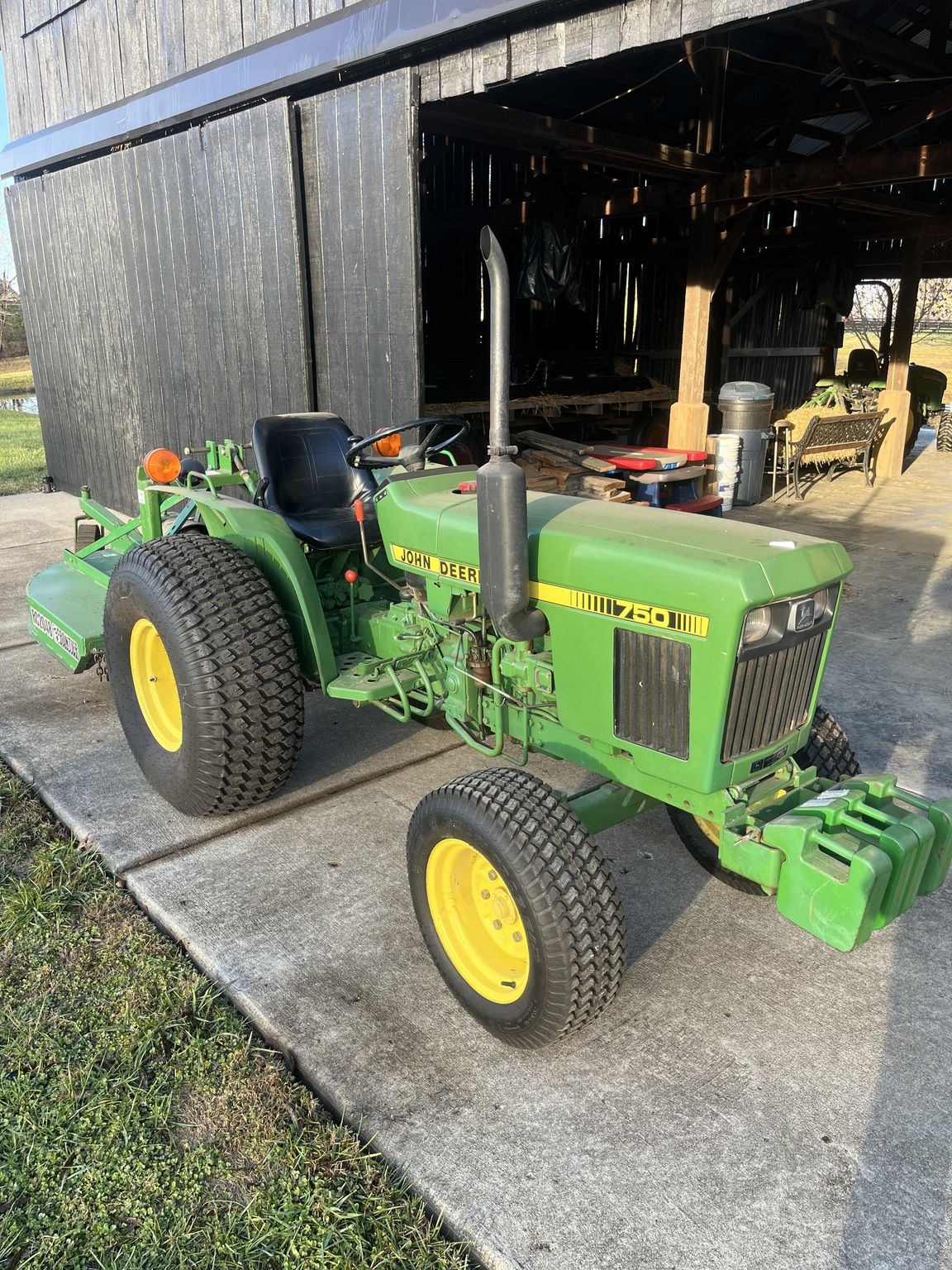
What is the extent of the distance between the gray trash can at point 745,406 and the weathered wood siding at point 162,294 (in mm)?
4458

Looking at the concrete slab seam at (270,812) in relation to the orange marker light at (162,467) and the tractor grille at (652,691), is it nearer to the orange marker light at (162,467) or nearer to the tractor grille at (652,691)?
the orange marker light at (162,467)

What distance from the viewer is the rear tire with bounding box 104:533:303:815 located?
9.12 feet

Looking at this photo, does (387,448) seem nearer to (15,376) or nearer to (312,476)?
(312,476)

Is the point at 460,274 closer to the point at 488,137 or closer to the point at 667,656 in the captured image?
the point at 488,137

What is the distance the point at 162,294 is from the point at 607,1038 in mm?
6528

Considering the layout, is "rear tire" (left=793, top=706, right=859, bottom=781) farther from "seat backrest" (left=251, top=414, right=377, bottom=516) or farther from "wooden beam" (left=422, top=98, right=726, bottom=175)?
"wooden beam" (left=422, top=98, right=726, bottom=175)

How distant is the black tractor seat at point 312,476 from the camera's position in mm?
3400

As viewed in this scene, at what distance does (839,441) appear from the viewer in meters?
9.28

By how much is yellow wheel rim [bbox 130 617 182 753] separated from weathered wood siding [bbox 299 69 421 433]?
2162 millimetres

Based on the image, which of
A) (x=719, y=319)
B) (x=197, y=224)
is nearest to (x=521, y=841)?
(x=197, y=224)

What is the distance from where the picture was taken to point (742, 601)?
1888mm

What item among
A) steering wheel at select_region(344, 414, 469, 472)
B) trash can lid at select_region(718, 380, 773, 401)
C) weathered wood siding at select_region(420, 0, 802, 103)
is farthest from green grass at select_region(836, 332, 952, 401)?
steering wheel at select_region(344, 414, 469, 472)

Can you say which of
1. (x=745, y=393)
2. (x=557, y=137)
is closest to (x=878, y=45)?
(x=557, y=137)

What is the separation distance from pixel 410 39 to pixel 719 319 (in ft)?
26.3
